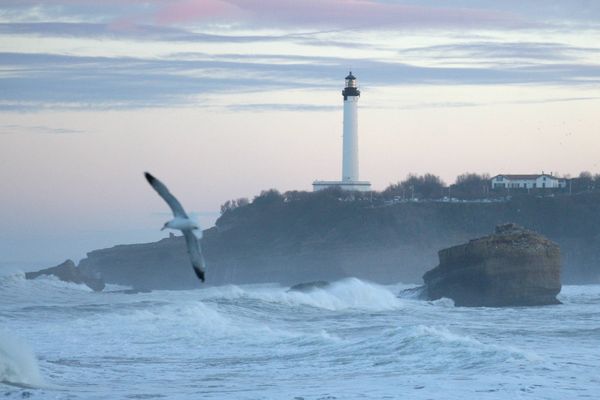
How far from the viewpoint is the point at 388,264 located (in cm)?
9812

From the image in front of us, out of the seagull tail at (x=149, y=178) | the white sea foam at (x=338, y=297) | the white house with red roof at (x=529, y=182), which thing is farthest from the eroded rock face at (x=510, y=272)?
the white house with red roof at (x=529, y=182)

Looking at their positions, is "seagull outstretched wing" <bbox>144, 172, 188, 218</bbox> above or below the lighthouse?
below

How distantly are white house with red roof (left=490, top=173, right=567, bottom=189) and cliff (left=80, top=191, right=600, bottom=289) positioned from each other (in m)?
8.92

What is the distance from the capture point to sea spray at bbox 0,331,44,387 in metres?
24.7

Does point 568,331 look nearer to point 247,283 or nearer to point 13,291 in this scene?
point 13,291

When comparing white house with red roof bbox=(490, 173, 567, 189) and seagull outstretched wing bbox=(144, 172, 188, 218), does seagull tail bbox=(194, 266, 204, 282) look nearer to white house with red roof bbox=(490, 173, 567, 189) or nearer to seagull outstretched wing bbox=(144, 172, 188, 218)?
seagull outstretched wing bbox=(144, 172, 188, 218)

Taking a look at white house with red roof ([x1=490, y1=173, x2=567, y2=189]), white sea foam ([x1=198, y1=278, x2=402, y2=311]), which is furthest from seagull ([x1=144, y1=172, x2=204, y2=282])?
white house with red roof ([x1=490, y1=173, x2=567, y2=189])

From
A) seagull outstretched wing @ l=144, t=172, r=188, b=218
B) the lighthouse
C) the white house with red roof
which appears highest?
the lighthouse

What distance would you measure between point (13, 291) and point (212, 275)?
4215 centimetres

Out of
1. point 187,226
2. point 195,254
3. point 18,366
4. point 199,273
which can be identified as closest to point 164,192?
point 187,226

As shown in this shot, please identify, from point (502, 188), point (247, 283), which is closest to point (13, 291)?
point (247, 283)

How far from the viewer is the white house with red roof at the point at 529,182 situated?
387 ft

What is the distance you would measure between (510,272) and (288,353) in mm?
23808

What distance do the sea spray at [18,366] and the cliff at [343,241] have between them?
67.9 meters
